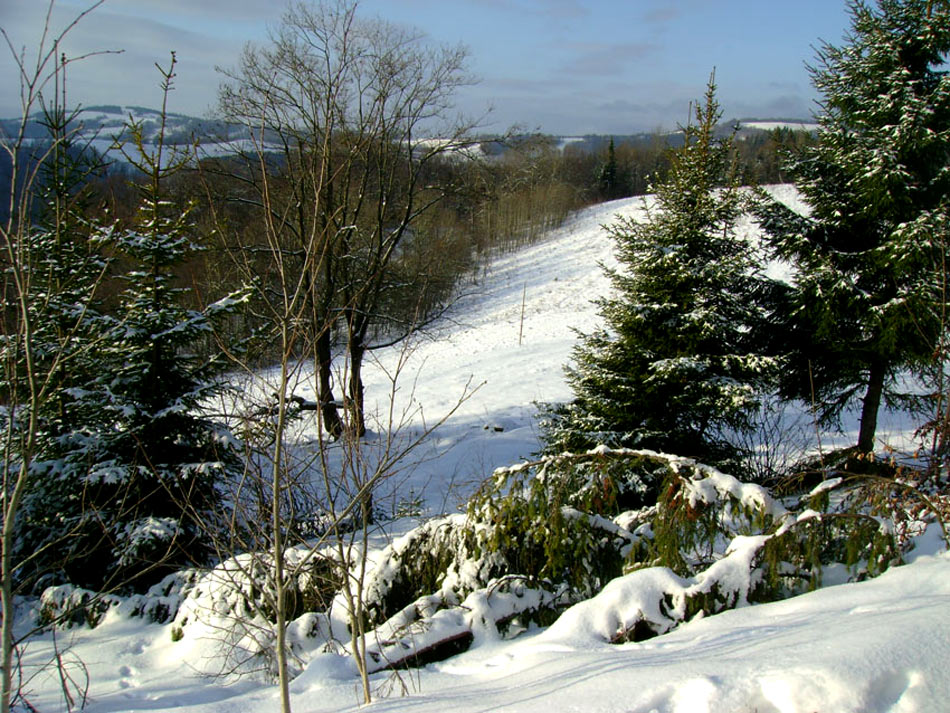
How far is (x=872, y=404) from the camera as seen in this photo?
25.2ft

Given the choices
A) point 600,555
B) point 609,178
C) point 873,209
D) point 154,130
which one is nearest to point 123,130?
point 154,130

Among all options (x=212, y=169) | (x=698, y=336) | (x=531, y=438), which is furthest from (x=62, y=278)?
(x=531, y=438)

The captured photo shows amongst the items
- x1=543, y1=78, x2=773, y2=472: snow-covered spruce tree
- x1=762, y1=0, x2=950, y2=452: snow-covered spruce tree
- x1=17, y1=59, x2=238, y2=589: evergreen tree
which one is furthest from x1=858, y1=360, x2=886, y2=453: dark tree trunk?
x1=17, y1=59, x2=238, y2=589: evergreen tree

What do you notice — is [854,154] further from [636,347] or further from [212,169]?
[212,169]

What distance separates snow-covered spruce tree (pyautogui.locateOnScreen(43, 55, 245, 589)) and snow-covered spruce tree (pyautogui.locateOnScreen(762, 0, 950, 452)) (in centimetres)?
710

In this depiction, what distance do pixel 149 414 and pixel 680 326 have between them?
6.13 metres

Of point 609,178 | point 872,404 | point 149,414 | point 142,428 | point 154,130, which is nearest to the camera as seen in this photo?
point 154,130

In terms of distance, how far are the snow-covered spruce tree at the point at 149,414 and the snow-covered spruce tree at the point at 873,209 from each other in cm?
710

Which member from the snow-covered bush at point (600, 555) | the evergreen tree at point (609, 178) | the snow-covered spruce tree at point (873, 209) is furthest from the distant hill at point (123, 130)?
the evergreen tree at point (609, 178)

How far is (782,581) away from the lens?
11.5 ft

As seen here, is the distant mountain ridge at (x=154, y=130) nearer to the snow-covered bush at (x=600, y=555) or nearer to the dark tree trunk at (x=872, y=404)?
the snow-covered bush at (x=600, y=555)

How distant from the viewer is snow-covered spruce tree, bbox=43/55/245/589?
5.95 meters

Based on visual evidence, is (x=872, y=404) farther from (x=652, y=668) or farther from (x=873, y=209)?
(x=652, y=668)

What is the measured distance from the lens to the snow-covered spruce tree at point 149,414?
5.95 m
